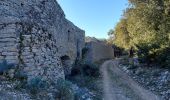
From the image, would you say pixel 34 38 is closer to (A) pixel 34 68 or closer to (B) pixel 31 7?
(A) pixel 34 68

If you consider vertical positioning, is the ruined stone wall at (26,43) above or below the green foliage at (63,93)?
above

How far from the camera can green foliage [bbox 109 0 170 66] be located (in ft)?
70.2

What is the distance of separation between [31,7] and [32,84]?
7.11 meters

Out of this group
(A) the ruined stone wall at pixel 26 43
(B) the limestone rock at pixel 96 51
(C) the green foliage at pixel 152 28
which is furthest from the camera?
(B) the limestone rock at pixel 96 51

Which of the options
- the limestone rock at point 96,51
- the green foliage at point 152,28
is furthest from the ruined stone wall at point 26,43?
the limestone rock at point 96,51

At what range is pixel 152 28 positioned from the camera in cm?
2338

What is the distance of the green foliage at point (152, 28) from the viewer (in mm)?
21406

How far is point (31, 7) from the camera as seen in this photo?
15.9 meters

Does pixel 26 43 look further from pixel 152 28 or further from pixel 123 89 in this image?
pixel 152 28

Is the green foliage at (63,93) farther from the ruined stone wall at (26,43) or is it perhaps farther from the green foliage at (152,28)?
the green foliage at (152,28)

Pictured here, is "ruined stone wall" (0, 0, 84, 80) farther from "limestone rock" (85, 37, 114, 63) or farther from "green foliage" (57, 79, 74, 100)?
"limestone rock" (85, 37, 114, 63)

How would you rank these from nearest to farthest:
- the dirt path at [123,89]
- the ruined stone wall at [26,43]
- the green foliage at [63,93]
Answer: the green foliage at [63,93] < the ruined stone wall at [26,43] < the dirt path at [123,89]

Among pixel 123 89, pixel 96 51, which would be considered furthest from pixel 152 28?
pixel 96 51

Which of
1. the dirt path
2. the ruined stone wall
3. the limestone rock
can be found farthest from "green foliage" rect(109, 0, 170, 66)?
the ruined stone wall
